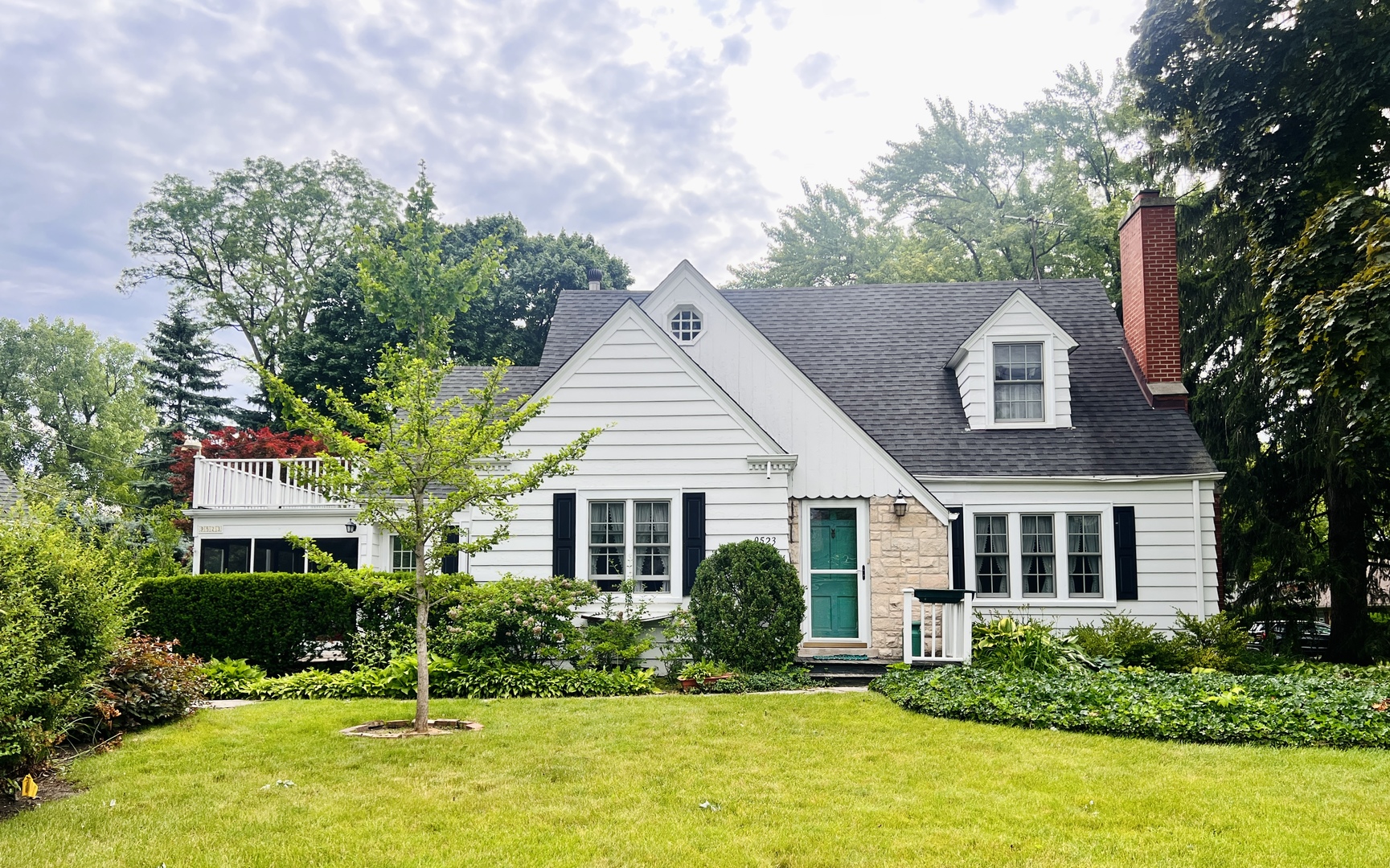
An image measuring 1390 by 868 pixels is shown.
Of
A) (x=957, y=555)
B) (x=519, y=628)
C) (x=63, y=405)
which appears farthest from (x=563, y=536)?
(x=63, y=405)

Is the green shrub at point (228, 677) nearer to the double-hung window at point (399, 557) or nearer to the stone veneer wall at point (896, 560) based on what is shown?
the double-hung window at point (399, 557)

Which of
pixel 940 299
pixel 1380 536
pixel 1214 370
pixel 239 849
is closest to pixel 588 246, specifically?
pixel 940 299

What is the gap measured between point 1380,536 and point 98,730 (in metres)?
18.2

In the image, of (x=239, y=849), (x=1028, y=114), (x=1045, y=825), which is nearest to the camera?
(x=239, y=849)

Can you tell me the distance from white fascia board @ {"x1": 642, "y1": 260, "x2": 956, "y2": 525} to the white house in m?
0.03

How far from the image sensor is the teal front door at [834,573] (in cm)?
1288

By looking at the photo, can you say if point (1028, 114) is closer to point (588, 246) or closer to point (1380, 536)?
point (588, 246)

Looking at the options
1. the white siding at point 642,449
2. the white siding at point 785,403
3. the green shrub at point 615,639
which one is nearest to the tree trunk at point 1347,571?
the white siding at point 785,403

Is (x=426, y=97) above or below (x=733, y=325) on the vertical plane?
above

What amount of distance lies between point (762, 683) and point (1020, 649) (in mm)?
3171

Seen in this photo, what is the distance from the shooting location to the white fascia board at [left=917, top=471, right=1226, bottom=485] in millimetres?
13422

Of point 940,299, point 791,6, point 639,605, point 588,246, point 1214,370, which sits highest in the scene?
point 588,246

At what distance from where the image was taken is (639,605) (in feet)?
38.9

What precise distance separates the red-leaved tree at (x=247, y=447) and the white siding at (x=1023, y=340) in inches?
584
